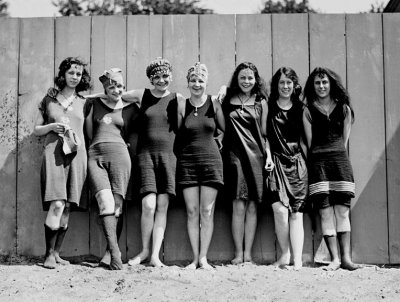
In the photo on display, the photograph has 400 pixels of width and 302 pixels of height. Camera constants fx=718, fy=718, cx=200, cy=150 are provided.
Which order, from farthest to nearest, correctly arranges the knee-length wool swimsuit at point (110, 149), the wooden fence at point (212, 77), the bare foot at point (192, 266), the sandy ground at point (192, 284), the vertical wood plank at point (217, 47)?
the vertical wood plank at point (217, 47)
the wooden fence at point (212, 77)
the knee-length wool swimsuit at point (110, 149)
the bare foot at point (192, 266)
the sandy ground at point (192, 284)

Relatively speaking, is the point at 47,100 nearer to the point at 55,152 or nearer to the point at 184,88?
the point at 55,152

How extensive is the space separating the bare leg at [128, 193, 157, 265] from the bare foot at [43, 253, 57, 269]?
0.56m

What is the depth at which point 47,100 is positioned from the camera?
5.56 metres

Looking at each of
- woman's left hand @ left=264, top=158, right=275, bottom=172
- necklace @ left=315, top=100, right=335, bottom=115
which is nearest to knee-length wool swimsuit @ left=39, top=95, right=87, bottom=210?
woman's left hand @ left=264, top=158, right=275, bottom=172

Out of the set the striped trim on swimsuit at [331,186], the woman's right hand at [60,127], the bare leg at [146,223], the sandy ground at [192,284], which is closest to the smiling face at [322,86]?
the striped trim on swimsuit at [331,186]

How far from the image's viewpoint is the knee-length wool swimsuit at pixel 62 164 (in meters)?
5.33

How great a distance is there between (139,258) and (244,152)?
1135 millimetres

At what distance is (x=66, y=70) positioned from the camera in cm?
560

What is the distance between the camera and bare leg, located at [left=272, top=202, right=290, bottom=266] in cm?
543

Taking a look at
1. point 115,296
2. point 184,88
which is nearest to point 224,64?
point 184,88

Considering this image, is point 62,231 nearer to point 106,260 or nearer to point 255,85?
point 106,260

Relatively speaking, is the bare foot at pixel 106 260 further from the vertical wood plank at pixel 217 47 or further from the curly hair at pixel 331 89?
the curly hair at pixel 331 89

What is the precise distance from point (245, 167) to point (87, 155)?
47.8 inches

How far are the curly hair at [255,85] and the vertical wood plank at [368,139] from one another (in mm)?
782
